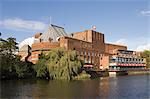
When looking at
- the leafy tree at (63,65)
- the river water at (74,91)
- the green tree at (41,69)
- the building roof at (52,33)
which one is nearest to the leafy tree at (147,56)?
the building roof at (52,33)

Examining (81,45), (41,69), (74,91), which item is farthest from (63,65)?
(81,45)

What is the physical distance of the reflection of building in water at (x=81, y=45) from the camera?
231 feet

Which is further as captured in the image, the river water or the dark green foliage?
the dark green foliage

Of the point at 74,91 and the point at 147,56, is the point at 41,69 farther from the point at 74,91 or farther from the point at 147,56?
the point at 147,56

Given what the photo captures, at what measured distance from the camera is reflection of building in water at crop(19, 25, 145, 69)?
70.5 metres

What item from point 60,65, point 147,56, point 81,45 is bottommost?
point 60,65

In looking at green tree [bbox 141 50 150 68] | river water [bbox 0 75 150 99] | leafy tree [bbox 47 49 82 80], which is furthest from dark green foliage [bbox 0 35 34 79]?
green tree [bbox 141 50 150 68]

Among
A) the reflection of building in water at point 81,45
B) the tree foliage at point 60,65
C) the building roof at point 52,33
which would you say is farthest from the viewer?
the building roof at point 52,33

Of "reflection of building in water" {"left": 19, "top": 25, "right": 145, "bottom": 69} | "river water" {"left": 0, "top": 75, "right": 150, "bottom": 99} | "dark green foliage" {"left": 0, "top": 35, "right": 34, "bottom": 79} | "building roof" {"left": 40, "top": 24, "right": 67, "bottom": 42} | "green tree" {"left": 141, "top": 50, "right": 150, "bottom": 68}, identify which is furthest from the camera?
"green tree" {"left": 141, "top": 50, "right": 150, "bottom": 68}

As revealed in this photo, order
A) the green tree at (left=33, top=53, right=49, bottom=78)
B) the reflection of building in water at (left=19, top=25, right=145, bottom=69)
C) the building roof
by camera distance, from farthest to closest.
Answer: the building roof → the reflection of building in water at (left=19, top=25, right=145, bottom=69) → the green tree at (left=33, top=53, right=49, bottom=78)

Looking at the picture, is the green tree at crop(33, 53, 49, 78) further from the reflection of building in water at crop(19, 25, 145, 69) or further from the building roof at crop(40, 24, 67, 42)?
→ the building roof at crop(40, 24, 67, 42)

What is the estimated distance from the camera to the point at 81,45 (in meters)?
77.2

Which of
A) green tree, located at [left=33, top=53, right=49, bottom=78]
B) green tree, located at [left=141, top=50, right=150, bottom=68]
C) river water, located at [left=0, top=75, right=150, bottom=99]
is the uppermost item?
green tree, located at [left=141, top=50, right=150, bottom=68]

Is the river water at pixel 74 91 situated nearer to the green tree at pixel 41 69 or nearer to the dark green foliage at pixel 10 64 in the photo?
the dark green foliage at pixel 10 64
